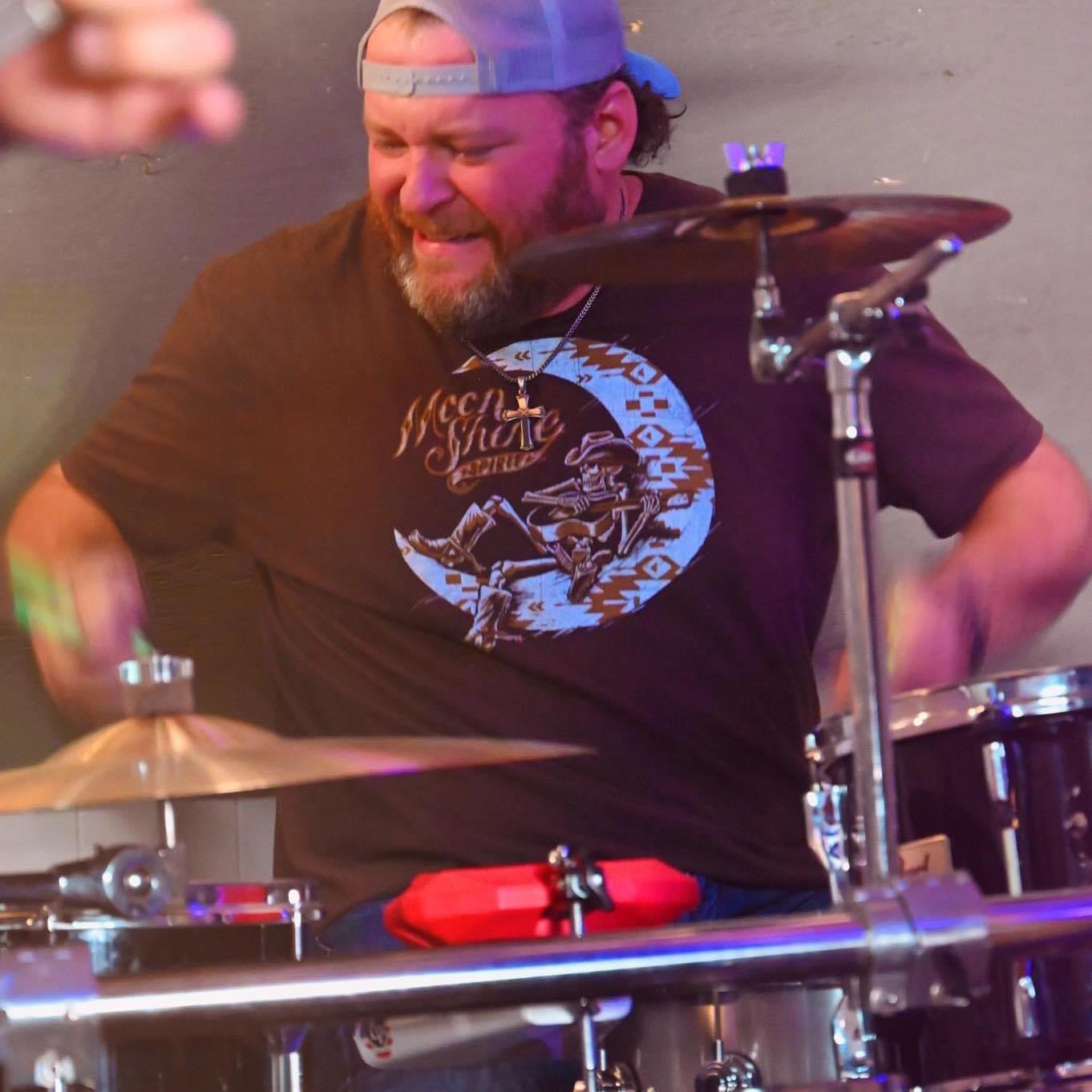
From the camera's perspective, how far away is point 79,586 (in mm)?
2164

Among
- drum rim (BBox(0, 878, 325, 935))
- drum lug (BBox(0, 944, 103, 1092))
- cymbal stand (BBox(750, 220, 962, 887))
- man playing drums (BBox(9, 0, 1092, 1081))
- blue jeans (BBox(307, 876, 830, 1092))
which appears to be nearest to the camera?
drum lug (BBox(0, 944, 103, 1092))

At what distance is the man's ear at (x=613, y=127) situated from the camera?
2248 millimetres

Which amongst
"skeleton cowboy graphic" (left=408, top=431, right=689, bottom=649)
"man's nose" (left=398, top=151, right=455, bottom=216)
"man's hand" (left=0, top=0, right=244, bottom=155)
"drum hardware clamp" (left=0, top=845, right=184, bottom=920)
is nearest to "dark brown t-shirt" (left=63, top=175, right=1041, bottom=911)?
"skeleton cowboy graphic" (left=408, top=431, right=689, bottom=649)

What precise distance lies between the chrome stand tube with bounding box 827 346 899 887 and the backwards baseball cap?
1.16 meters

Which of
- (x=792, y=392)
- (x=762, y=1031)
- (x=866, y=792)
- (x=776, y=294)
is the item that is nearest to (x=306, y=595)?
(x=792, y=392)

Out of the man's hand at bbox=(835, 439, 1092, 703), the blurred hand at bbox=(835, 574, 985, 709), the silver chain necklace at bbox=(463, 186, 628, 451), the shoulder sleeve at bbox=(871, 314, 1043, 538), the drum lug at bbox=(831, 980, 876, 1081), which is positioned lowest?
the drum lug at bbox=(831, 980, 876, 1081)

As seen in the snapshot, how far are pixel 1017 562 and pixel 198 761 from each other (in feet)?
3.68

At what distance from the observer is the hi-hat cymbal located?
1340 mm

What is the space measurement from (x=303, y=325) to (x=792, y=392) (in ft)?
2.19

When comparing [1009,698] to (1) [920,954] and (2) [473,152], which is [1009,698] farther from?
(2) [473,152]

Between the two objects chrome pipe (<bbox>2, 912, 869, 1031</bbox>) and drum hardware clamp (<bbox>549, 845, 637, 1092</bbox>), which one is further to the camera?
drum hardware clamp (<bbox>549, 845, 637, 1092</bbox>)

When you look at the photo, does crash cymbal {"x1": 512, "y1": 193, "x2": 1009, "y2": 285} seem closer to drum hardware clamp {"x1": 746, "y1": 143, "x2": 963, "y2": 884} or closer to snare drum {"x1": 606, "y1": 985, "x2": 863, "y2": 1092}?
drum hardware clamp {"x1": 746, "y1": 143, "x2": 963, "y2": 884}

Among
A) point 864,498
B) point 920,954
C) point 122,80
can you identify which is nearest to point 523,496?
point 122,80

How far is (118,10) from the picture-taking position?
1.72 metres
